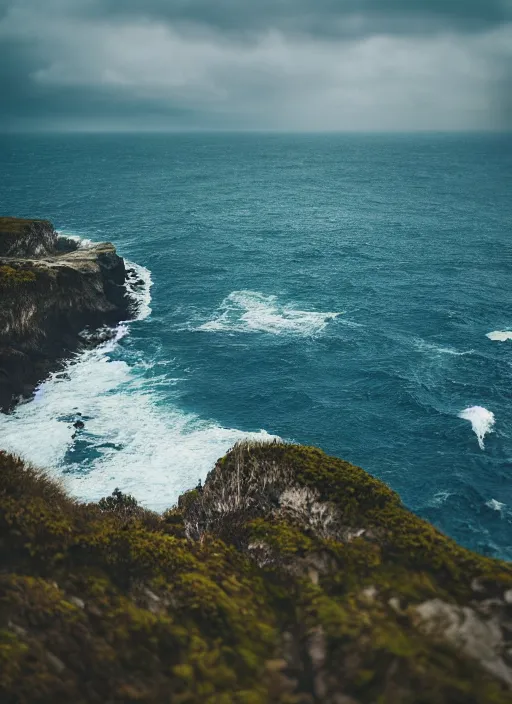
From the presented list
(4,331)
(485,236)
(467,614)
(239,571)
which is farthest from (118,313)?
(485,236)

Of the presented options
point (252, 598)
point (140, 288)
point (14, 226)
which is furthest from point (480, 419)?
point (14, 226)

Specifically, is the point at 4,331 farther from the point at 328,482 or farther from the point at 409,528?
the point at 409,528

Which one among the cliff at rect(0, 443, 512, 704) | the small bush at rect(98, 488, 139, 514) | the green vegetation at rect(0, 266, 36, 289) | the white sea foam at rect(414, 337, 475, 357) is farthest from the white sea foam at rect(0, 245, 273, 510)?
the white sea foam at rect(414, 337, 475, 357)

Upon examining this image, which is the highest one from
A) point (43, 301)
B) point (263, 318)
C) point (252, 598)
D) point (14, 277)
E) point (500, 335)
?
point (14, 277)

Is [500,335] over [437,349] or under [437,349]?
over

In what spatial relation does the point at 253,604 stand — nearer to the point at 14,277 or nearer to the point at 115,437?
the point at 115,437

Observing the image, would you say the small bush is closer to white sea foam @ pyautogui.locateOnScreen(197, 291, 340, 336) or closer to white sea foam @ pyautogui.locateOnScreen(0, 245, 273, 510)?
white sea foam @ pyautogui.locateOnScreen(0, 245, 273, 510)
